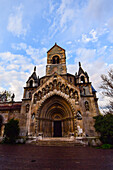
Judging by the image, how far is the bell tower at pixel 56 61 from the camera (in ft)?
70.1

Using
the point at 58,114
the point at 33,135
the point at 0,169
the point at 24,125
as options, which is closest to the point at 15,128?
the point at 24,125

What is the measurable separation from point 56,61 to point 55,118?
46.6 feet

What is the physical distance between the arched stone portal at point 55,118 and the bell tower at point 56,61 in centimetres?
826

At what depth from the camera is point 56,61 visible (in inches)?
910

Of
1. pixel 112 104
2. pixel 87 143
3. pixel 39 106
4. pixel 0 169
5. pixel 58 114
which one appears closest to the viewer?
pixel 0 169

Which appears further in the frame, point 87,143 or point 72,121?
point 72,121

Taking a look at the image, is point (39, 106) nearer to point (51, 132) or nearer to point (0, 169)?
point (51, 132)

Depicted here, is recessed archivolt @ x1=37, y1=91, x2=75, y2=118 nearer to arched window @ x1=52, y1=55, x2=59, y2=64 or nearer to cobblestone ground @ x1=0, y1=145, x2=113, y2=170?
cobblestone ground @ x1=0, y1=145, x2=113, y2=170

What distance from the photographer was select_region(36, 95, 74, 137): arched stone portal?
1366 cm

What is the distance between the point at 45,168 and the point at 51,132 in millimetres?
11308

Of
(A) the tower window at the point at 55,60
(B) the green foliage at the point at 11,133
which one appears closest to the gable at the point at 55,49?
(A) the tower window at the point at 55,60

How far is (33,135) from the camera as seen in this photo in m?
12.7

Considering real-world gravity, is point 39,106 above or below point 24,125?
above

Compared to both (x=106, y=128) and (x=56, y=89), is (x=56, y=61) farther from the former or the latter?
(x=106, y=128)
